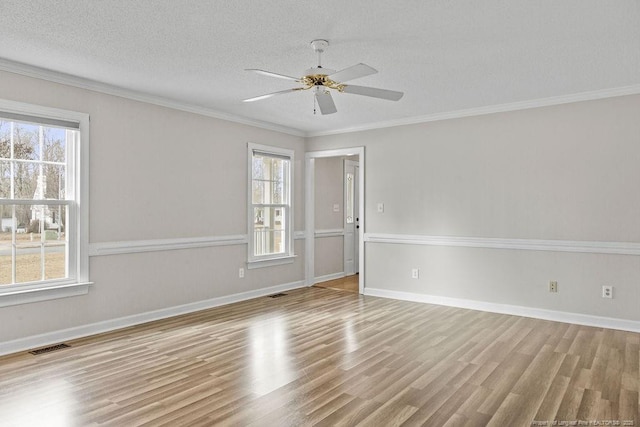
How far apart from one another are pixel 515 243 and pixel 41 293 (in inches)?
196

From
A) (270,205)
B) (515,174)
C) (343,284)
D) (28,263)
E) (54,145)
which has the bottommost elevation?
(343,284)

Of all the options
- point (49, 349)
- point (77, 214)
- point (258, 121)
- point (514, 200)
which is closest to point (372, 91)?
point (514, 200)

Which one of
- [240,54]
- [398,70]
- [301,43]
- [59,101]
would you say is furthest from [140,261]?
[398,70]

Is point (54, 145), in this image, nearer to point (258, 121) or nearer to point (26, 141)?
point (26, 141)

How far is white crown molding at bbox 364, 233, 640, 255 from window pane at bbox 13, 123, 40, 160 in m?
4.18

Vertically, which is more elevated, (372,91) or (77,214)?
(372,91)

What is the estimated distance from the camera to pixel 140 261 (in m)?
4.61

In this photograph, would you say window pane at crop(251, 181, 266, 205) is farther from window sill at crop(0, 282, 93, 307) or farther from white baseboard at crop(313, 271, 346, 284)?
window sill at crop(0, 282, 93, 307)

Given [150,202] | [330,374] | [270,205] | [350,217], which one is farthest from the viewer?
[350,217]

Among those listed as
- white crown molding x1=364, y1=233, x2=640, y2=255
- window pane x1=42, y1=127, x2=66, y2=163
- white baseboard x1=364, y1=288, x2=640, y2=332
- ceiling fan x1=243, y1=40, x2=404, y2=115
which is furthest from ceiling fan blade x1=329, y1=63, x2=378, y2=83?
white baseboard x1=364, y1=288, x2=640, y2=332

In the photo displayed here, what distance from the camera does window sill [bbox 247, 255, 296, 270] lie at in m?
5.89

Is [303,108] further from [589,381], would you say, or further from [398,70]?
[589,381]

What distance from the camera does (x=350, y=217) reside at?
26.4 ft

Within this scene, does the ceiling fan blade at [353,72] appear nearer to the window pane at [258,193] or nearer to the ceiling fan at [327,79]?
the ceiling fan at [327,79]
